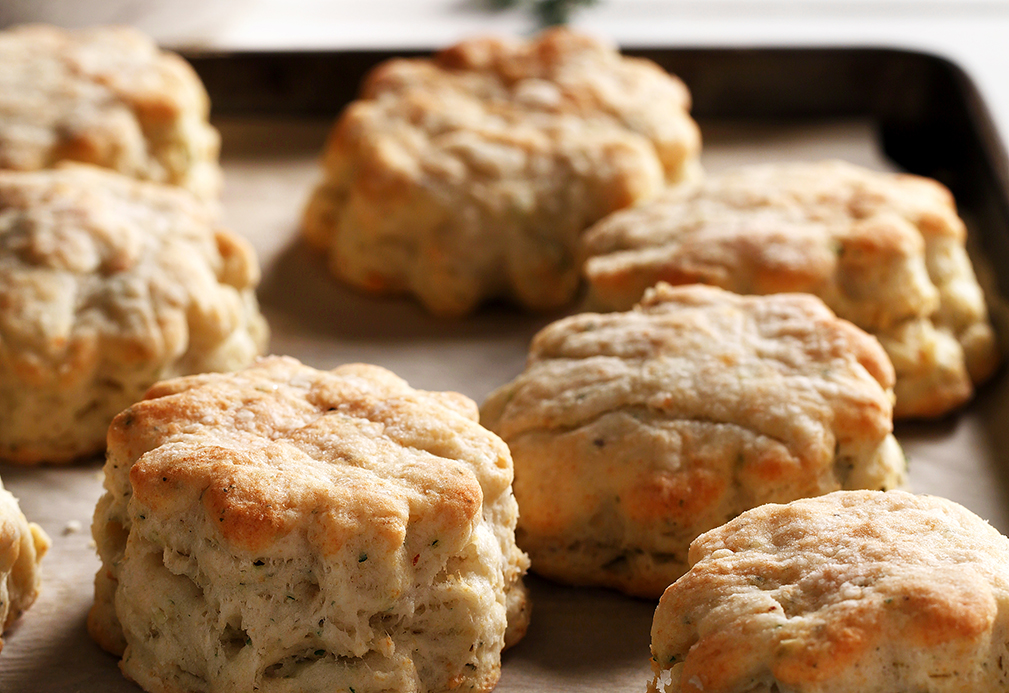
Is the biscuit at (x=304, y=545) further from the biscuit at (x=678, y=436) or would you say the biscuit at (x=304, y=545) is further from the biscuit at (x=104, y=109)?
the biscuit at (x=104, y=109)

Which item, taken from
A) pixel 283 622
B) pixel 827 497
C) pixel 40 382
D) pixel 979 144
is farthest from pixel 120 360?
pixel 979 144

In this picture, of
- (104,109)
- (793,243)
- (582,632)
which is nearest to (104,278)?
(104,109)

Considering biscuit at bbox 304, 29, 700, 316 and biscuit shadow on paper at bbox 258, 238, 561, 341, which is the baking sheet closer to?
biscuit shadow on paper at bbox 258, 238, 561, 341

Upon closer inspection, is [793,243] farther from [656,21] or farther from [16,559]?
[656,21]

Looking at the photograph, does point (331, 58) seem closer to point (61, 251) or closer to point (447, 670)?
point (61, 251)

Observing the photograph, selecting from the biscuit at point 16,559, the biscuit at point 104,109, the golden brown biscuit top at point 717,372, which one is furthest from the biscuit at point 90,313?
the golden brown biscuit top at point 717,372

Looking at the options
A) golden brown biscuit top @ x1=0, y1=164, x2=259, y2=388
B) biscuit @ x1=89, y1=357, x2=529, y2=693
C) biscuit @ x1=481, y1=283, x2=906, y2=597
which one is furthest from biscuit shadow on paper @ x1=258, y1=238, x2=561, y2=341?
biscuit @ x1=89, y1=357, x2=529, y2=693
